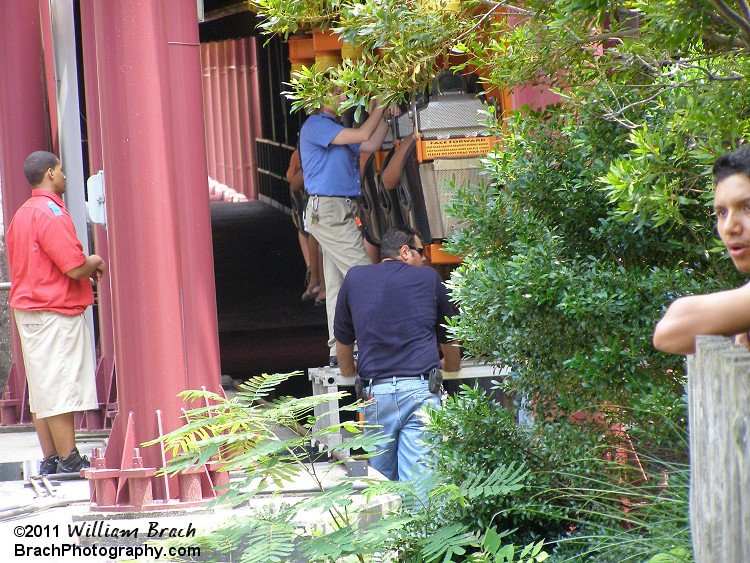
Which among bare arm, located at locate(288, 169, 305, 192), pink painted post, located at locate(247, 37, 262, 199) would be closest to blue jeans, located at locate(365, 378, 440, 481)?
bare arm, located at locate(288, 169, 305, 192)

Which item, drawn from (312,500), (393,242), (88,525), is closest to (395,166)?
(393,242)

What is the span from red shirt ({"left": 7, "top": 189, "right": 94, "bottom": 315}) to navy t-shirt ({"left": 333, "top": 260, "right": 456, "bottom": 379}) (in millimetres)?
1659

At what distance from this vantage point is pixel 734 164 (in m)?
2.92

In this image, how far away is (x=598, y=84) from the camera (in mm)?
4699

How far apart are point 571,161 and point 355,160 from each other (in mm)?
4308

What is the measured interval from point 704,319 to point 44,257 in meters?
5.29

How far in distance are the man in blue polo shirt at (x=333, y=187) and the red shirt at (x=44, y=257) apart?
Answer: 2.24m

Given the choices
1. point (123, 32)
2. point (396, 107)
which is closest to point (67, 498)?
point (123, 32)

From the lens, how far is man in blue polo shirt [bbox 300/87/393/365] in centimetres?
875

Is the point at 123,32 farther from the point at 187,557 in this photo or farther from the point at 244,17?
the point at 244,17

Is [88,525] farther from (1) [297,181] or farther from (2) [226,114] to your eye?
(2) [226,114]

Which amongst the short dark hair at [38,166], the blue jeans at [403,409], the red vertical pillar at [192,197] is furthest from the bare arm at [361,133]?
the blue jeans at [403,409]

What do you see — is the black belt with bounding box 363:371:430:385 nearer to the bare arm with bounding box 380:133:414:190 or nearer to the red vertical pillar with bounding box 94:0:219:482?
the red vertical pillar with bounding box 94:0:219:482

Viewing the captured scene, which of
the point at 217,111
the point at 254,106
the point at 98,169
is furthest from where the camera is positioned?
the point at 217,111
